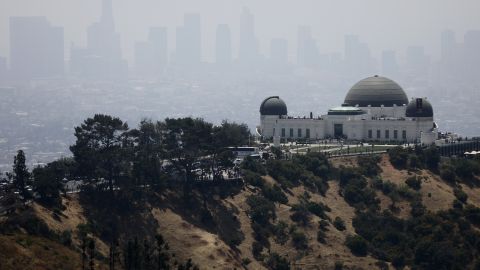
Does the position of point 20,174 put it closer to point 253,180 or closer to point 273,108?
point 253,180

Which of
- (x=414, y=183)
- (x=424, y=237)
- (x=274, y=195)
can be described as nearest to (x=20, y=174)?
(x=274, y=195)

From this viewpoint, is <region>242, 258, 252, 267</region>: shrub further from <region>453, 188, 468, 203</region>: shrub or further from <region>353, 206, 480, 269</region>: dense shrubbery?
<region>453, 188, 468, 203</region>: shrub

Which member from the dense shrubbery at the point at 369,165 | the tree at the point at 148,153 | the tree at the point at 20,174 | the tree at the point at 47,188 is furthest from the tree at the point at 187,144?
the dense shrubbery at the point at 369,165

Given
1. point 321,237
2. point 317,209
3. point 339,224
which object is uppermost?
point 317,209

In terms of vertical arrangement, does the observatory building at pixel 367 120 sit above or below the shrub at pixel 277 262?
above

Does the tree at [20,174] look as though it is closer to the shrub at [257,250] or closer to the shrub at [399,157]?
the shrub at [257,250]

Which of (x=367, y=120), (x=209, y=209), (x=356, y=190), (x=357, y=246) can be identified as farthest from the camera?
(x=367, y=120)

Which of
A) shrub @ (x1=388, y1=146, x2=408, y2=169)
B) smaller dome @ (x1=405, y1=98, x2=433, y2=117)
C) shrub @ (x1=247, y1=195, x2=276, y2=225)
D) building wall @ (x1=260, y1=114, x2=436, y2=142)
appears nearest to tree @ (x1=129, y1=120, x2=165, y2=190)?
shrub @ (x1=247, y1=195, x2=276, y2=225)
